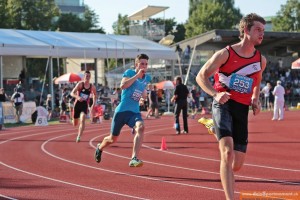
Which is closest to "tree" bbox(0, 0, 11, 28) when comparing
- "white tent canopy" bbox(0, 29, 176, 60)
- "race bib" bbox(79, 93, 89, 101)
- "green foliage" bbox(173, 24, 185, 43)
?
"white tent canopy" bbox(0, 29, 176, 60)

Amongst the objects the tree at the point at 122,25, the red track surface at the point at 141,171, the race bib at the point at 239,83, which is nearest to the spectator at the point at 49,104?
the red track surface at the point at 141,171

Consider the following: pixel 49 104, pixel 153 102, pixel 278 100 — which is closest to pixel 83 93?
pixel 278 100

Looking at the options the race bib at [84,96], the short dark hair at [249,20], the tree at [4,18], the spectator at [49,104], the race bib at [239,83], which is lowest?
the spectator at [49,104]

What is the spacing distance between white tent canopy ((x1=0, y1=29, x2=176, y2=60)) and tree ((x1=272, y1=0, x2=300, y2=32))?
1854 inches

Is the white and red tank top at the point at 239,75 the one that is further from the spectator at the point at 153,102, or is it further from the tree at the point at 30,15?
the tree at the point at 30,15

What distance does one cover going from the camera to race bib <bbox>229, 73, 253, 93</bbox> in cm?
656

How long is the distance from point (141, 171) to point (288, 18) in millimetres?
81700

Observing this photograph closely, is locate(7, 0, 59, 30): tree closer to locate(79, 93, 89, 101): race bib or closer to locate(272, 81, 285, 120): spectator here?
locate(272, 81, 285, 120): spectator

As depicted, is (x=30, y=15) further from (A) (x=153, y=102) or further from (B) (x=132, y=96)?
(B) (x=132, y=96)

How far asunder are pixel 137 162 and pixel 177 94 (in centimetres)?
981

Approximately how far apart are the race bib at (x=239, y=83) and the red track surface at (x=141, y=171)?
189cm

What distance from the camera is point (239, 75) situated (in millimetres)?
6555

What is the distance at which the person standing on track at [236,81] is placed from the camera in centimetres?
646

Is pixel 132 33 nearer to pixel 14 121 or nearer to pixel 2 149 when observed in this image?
pixel 14 121
